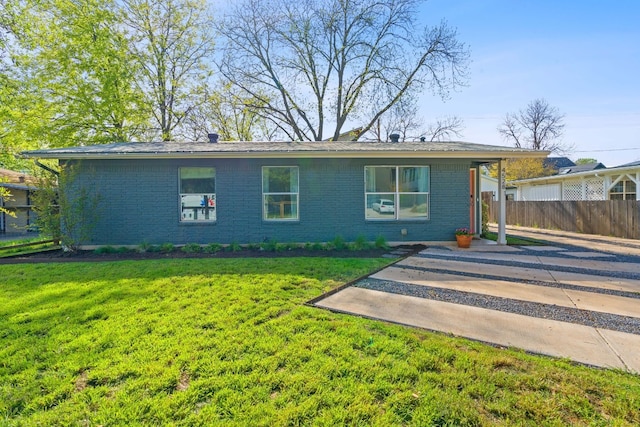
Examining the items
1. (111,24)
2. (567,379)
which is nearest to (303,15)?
(111,24)

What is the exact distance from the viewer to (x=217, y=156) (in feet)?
26.6

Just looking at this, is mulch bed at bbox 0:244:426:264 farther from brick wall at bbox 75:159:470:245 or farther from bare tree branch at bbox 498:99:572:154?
bare tree branch at bbox 498:99:572:154

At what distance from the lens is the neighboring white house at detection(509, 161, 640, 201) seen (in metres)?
13.4

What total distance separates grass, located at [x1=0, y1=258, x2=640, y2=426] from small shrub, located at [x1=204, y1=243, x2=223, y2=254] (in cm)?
396

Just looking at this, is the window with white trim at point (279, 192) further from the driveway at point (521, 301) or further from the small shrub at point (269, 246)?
the driveway at point (521, 301)

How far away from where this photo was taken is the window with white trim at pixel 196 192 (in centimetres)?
857

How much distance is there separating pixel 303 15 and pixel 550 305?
1853cm

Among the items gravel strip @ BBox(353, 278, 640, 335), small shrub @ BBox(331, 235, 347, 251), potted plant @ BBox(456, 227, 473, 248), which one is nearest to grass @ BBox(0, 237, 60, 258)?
small shrub @ BBox(331, 235, 347, 251)

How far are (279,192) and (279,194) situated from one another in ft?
0.20

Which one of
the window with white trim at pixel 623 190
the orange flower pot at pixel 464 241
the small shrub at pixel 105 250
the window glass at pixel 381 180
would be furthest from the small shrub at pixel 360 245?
the window with white trim at pixel 623 190

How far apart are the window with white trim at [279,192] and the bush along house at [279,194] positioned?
0.03 m

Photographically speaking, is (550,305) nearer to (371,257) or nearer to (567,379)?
(567,379)

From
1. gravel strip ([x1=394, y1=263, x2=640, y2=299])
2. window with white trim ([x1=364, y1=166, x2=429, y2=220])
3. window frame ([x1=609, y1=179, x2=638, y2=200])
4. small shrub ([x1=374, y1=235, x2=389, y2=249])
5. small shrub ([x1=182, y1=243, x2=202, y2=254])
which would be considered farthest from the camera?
window frame ([x1=609, y1=179, x2=638, y2=200])

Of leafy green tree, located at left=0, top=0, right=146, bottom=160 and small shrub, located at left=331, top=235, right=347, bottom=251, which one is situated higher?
leafy green tree, located at left=0, top=0, right=146, bottom=160
